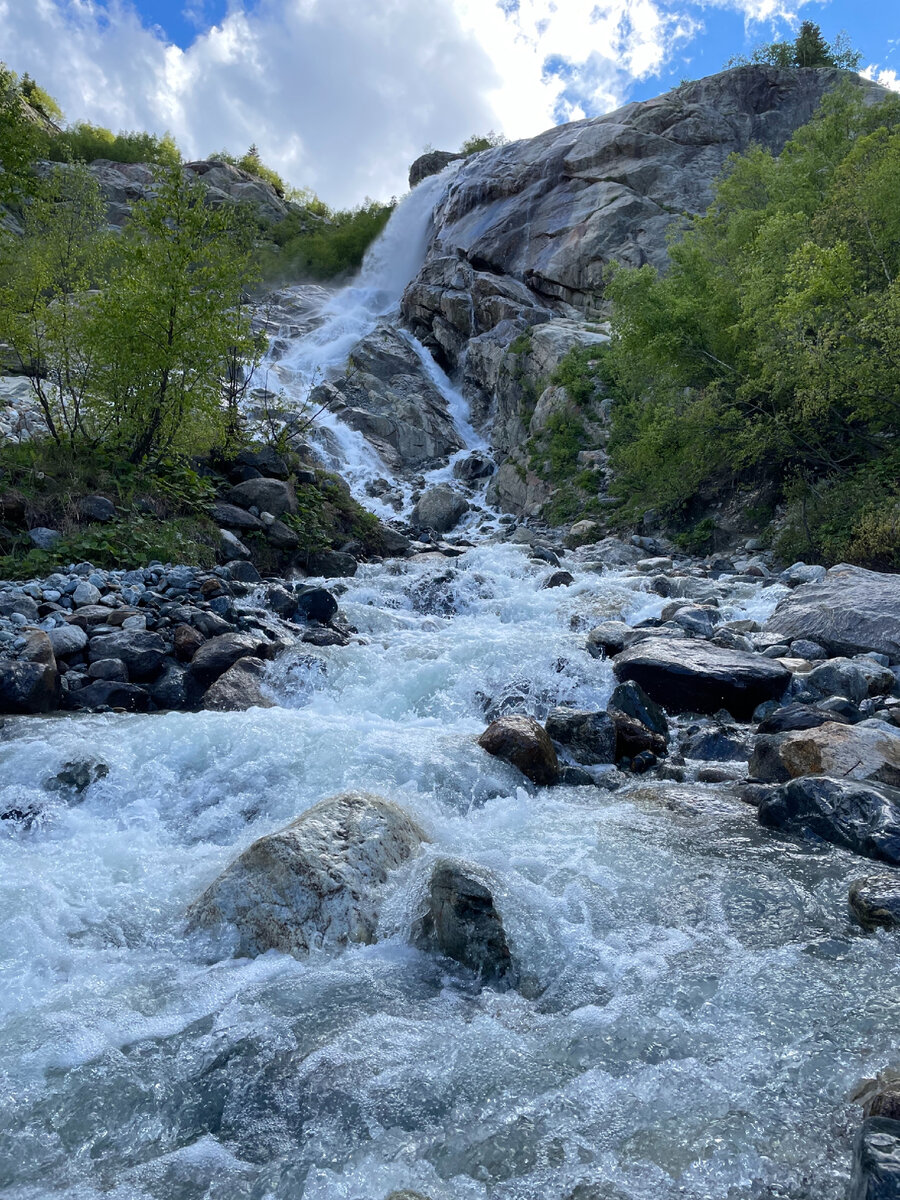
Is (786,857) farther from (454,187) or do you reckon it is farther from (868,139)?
(454,187)

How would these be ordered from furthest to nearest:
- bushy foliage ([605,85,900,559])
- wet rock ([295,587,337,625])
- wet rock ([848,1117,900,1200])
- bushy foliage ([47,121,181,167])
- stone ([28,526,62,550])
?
bushy foliage ([47,121,181,167]), bushy foliage ([605,85,900,559]), wet rock ([295,587,337,625]), stone ([28,526,62,550]), wet rock ([848,1117,900,1200])

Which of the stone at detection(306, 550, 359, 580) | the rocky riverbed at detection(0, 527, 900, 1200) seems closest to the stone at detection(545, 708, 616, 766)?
the rocky riverbed at detection(0, 527, 900, 1200)

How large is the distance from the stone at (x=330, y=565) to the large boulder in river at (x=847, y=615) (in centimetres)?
811

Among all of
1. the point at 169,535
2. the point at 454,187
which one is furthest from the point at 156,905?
the point at 454,187

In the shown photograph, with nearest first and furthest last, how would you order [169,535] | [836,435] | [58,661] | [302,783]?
[302,783] → [58,661] → [169,535] → [836,435]

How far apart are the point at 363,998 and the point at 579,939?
1.34m

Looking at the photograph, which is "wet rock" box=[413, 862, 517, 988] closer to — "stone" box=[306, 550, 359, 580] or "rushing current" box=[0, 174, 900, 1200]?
"rushing current" box=[0, 174, 900, 1200]

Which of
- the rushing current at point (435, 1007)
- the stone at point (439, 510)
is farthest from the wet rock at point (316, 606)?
the stone at point (439, 510)

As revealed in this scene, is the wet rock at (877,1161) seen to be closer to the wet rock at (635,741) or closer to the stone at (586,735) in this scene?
the stone at (586,735)

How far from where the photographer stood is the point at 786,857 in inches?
201

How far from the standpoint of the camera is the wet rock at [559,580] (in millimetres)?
13516

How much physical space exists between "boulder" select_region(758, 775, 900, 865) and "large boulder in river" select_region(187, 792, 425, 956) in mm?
3037

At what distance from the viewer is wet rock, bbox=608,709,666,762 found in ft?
24.4

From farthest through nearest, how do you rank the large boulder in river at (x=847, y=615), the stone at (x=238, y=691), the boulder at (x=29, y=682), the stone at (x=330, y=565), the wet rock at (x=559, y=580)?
the stone at (x=330, y=565)
the wet rock at (x=559, y=580)
the large boulder in river at (x=847, y=615)
the stone at (x=238, y=691)
the boulder at (x=29, y=682)
